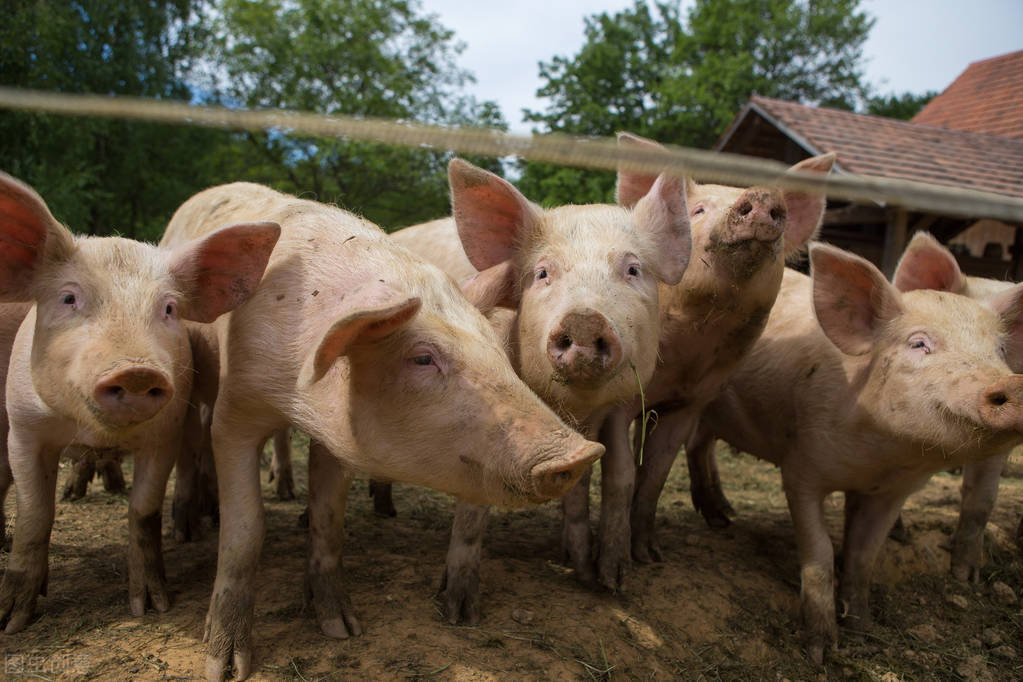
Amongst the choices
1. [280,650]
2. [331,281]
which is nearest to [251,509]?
[280,650]

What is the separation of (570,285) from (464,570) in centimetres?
146

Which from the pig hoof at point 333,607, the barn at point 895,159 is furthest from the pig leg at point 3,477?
the barn at point 895,159

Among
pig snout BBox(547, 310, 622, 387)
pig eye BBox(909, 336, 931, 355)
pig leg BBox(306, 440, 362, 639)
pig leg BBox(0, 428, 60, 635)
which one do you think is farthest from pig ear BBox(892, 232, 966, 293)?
pig leg BBox(0, 428, 60, 635)

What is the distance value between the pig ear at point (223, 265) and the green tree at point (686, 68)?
13.2 meters

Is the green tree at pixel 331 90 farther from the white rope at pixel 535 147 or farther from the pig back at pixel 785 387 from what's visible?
the white rope at pixel 535 147

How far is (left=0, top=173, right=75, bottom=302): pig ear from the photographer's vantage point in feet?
10.7

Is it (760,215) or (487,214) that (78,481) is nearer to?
(487,214)

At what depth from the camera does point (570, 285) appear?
363 cm

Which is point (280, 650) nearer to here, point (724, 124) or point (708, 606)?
point (708, 606)

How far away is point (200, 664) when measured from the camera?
3.35 m

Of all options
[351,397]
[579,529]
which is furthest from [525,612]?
[351,397]

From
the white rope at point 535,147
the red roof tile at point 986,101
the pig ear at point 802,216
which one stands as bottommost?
the pig ear at point 802,216

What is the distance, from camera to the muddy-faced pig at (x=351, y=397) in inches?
106

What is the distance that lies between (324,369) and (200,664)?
149cm
